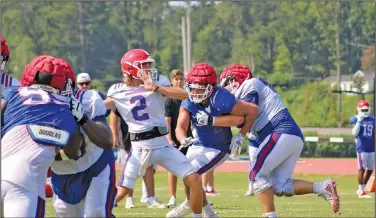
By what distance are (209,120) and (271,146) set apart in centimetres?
67

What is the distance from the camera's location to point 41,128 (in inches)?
248

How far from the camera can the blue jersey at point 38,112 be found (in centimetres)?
632

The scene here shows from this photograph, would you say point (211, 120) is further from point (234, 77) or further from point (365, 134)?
point (365, 134)

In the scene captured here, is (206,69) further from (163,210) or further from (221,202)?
(221,202)

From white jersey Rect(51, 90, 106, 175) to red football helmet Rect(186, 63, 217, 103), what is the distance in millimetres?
2420

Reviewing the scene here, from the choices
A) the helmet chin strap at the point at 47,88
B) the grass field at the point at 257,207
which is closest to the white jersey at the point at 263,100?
the grass field at the point at 257,207

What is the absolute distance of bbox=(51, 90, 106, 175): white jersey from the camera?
688 centimetres

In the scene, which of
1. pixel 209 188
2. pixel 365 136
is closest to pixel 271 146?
pixel 209 188

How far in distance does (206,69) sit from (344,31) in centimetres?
4563

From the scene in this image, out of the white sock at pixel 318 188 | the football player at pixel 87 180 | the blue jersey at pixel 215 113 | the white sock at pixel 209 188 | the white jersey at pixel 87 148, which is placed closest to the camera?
the white jersey at pixel 87 148

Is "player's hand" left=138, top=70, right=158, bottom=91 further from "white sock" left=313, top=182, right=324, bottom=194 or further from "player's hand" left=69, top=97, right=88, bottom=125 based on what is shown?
"player's hand" left=69, top=97, right=88, bottom=125

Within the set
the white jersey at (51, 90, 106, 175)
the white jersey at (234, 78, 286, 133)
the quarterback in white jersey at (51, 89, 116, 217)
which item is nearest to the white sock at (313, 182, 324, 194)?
the white jersey at (234, 78, 286, 133)

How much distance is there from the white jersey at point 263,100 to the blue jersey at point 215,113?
0.17m

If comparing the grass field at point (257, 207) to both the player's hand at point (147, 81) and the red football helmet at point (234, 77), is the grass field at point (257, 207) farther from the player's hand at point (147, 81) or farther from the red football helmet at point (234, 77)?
the player's hand at point (147, 81)
